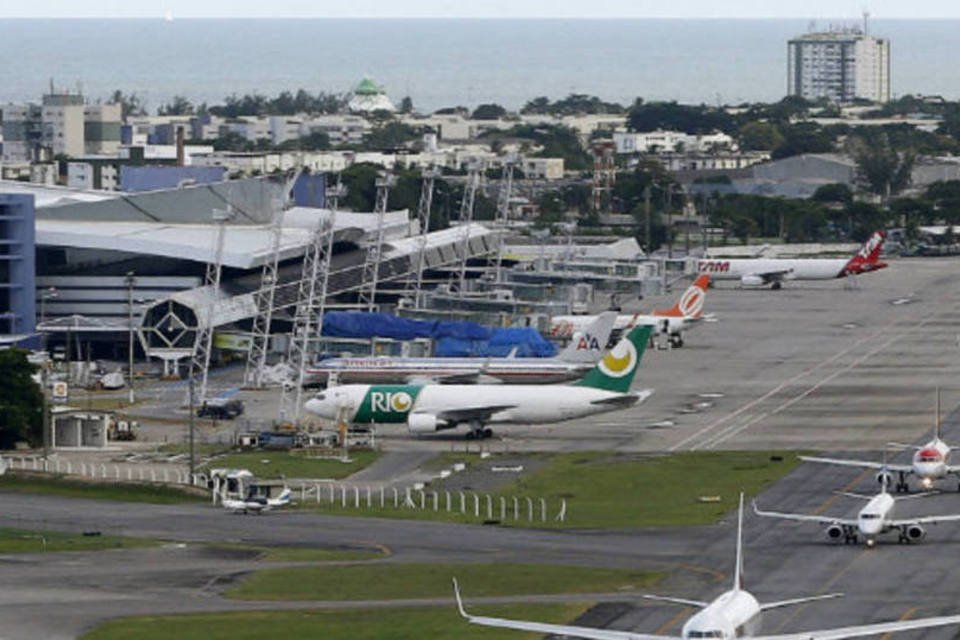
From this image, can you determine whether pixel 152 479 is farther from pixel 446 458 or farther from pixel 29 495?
pixel 446 458

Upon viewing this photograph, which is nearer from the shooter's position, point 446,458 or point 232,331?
point 446,458

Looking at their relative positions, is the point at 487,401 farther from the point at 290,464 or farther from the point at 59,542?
the point at 59,542

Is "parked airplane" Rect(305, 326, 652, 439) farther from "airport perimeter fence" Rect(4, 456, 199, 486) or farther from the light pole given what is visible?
the light pole

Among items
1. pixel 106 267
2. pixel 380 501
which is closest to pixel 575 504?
pixel 380 501

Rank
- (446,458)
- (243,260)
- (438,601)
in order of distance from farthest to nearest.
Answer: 1. (243,260)
2. (446,458)
3. (438,601)

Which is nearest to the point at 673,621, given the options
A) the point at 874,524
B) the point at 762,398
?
the point at 874,524

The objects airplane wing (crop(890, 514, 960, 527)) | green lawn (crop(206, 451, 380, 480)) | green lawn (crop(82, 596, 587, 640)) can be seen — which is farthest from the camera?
green lawn (crop(206, 451, 380, 480))

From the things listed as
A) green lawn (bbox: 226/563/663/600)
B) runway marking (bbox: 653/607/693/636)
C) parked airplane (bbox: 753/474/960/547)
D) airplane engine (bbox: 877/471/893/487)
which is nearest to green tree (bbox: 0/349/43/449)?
green lawn (bbox: 226/563/663/600)
